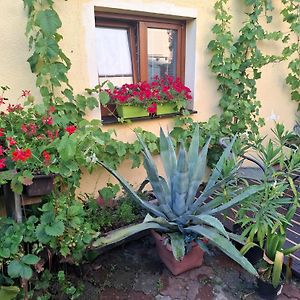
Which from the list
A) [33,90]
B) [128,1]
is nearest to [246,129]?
[128,1]

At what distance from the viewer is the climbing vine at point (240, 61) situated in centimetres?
261

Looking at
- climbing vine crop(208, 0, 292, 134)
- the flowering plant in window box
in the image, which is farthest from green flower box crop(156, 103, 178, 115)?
climbing vine crop(208, 0, 292, 134)

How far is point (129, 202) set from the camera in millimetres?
2250

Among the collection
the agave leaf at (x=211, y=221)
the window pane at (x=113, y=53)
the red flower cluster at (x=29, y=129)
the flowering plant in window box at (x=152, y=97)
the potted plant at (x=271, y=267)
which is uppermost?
the window pane at (x=113, y=53)

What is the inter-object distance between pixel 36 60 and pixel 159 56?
1178 mm

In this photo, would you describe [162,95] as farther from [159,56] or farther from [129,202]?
[129,202]

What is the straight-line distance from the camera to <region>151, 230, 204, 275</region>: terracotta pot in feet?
5.78

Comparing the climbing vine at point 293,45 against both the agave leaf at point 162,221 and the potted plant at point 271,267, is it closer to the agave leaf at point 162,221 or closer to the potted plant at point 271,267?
the potted plant at point 271,267

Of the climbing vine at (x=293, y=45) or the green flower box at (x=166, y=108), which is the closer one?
the green flower box at (x=166, y=108)

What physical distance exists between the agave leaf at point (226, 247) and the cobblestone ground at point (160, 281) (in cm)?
40

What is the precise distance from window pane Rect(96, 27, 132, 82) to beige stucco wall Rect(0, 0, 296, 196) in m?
0.21

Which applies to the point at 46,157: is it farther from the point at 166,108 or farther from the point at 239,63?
the point at 239,63

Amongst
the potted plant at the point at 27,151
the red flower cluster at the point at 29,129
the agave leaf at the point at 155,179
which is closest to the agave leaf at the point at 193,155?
the agave leaf at the point at 155,179

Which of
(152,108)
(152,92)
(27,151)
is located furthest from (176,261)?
(152,92)
